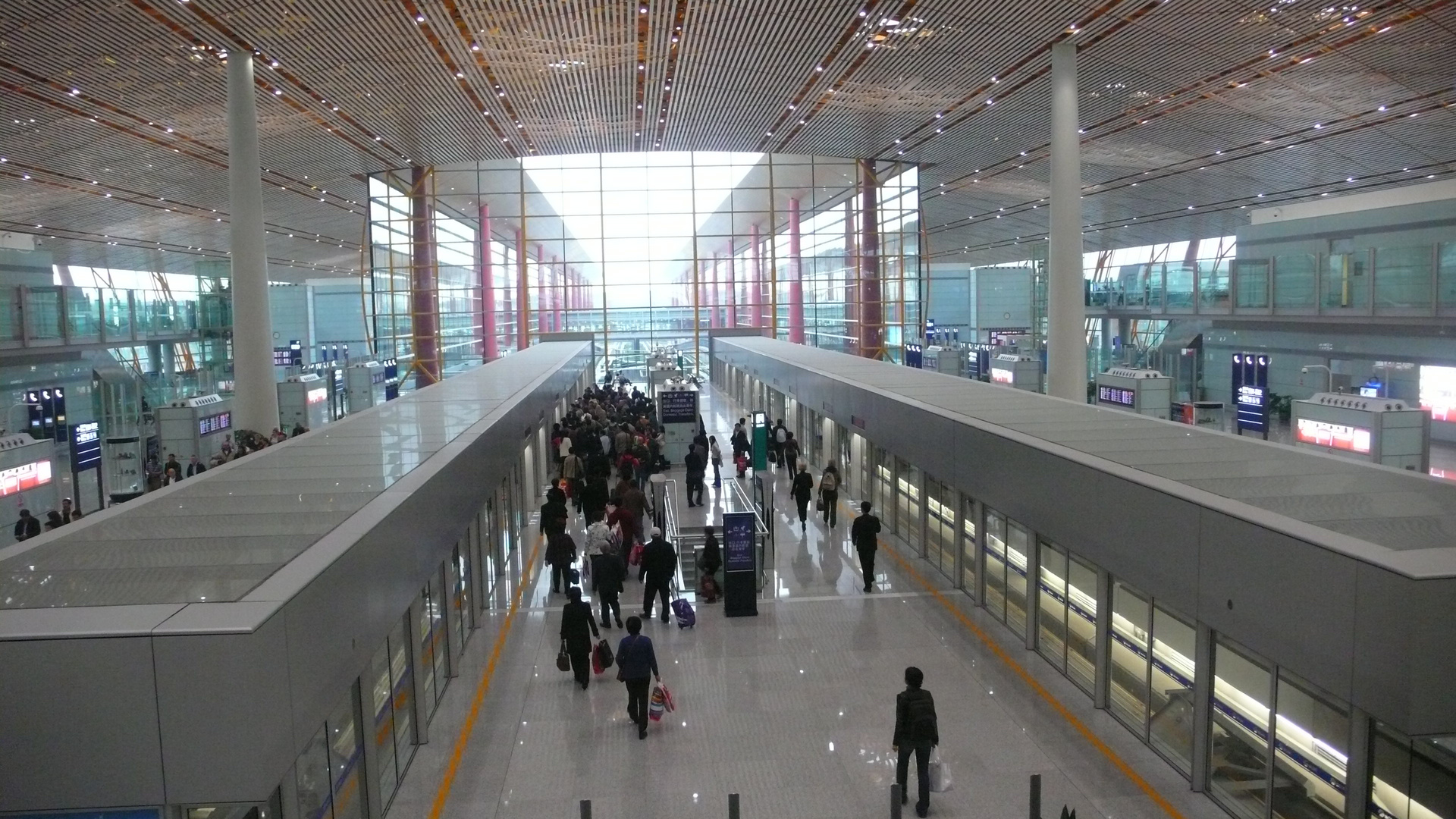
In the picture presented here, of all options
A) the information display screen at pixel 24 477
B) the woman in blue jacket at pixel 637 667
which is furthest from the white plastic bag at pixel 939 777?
the information display screen at pixel 24 477

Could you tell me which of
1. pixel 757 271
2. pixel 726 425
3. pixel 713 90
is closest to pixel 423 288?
pixel 726 425

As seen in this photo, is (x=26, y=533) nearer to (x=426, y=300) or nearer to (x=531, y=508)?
(x=531, y=508)

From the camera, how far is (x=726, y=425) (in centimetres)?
3312

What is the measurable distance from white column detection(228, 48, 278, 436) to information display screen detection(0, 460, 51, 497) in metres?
3.44

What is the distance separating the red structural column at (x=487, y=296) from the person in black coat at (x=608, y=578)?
93.5 ft

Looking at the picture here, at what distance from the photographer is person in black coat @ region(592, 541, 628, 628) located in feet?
36.9

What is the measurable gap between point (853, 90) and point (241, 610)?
2334 centimetres

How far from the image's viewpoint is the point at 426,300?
36.6 metres

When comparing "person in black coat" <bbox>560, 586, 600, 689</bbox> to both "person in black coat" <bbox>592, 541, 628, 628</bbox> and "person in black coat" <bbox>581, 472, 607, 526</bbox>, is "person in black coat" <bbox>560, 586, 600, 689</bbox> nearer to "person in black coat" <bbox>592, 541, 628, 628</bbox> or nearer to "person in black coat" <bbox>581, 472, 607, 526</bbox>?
"person in black coat" <bbox>592, 541, 628, 628</bbox>

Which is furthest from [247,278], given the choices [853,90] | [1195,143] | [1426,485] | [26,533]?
[1195,143]

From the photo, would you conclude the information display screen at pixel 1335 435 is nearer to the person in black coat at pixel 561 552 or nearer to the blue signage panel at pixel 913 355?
the person in black coat at pixel 561 552

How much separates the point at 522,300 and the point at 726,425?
436 inches

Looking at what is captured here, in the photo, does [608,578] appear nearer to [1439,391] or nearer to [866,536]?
[866,536]

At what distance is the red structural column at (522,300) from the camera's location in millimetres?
38688
